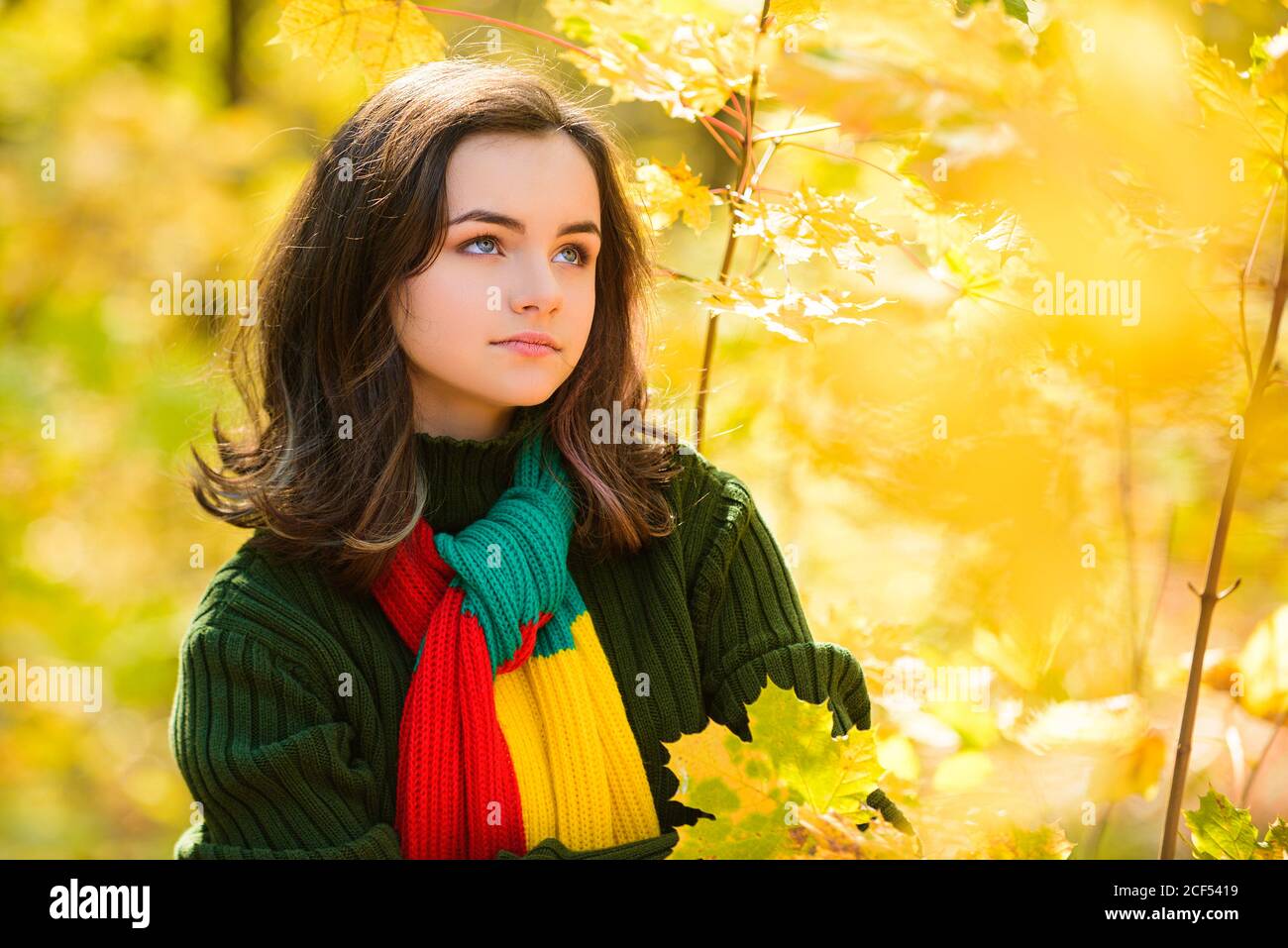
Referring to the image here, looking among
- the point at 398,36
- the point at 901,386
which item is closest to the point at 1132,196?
the point at 901,386

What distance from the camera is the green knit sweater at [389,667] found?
1154 millimetres

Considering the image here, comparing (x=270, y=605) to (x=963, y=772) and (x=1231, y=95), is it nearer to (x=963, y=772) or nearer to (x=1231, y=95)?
(x=963, y=772)

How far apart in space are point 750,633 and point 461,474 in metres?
0.36

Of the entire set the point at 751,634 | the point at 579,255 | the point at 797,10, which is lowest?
the point at 751,634

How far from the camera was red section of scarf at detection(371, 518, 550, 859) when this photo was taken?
3.90 ft

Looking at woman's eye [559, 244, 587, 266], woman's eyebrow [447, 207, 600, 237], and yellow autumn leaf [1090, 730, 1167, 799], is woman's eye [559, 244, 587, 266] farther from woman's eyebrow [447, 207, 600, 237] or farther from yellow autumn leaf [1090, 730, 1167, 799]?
yellow autumn leaf [1090, 730, 1167, 799]

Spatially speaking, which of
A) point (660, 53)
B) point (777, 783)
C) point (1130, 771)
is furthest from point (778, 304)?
point (1130, 771)

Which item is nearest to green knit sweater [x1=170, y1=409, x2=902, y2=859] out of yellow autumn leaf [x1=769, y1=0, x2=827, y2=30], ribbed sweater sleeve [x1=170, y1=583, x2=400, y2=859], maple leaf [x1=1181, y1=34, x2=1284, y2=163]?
ribbed sweater sleeve [x1=170, y1=583, x2=400, y2=859]

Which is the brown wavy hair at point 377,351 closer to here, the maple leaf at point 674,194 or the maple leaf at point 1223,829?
the maple leaf at point 674,194

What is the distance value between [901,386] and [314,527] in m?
0.79

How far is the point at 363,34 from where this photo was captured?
1.37 m

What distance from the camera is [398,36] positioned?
1372 mm

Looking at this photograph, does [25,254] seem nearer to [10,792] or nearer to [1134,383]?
[10,792]
